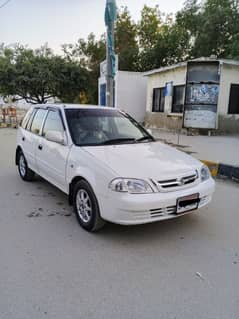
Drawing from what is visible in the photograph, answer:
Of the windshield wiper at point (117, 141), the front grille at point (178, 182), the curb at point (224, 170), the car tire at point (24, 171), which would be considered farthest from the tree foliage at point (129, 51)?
the front grille at point (178, 182)

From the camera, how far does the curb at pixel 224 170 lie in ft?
19.0

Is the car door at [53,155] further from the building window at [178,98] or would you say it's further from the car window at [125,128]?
the building window at [178,98]

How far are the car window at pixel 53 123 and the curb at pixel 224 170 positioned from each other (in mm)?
3996

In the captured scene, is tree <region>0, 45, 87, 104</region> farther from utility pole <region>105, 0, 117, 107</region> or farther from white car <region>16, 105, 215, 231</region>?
white car <region>16, 105, 215, 231</region>

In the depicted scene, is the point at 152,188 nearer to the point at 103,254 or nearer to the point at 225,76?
the point at 103,254

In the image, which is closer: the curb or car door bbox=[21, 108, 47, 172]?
car door bbox=[21, 108, 47, 172]

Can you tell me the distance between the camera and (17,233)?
3240mm

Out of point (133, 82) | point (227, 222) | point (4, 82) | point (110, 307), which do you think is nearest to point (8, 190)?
point (110, 307)

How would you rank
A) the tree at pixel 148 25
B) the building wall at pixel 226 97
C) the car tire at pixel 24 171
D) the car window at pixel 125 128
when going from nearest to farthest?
1. the car window at pixel 125 128
2. the car tire at pixel 24 171
3. the building wall at pixel 226 97
4. the tree at pixel 148 25

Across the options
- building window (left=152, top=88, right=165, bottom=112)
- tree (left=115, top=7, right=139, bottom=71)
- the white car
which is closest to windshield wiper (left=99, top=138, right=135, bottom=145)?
the white car

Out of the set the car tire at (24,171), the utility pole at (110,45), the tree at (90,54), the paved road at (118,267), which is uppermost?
the tree at (90,54)

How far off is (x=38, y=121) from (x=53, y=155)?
1.20 m

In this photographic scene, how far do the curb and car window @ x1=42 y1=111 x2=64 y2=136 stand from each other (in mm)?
3996

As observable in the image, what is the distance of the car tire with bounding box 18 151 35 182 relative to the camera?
536 cm
